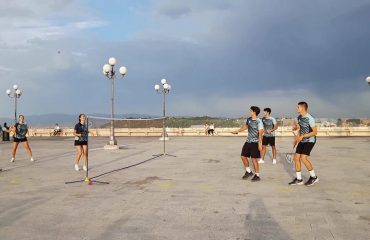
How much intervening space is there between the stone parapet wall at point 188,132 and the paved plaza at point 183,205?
80.5ft

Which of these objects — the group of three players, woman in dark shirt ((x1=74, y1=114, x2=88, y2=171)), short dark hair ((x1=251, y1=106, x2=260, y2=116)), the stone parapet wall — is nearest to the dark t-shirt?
woman in dark shirt ((x1=74, y1=114, x2=88, y2=171))

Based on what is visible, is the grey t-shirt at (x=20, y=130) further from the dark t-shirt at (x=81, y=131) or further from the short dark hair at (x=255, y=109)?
the short dark hair at (x=255, y=109)

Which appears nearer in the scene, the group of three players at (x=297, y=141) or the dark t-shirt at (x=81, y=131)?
the group of three players at (x=297, y=141)

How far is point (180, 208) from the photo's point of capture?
7.87 m

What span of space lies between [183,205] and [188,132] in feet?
111

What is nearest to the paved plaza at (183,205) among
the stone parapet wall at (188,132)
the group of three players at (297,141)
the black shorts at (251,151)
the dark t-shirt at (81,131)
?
the group of three players at (297,141)

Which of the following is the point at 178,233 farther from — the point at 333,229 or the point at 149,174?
the point at 149,174

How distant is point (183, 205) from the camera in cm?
812

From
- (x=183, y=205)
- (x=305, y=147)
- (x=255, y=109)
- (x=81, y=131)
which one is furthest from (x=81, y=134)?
(x=305, y=147)

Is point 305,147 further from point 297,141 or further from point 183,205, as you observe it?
point 183,205

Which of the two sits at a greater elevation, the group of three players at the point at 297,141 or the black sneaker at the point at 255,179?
the group of three players at the point at 297,141

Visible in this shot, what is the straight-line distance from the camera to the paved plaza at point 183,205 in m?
6.30

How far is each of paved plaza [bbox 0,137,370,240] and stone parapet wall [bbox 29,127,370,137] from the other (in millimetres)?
24551

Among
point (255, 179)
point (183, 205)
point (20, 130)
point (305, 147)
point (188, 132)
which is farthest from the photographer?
point (188, 132)
